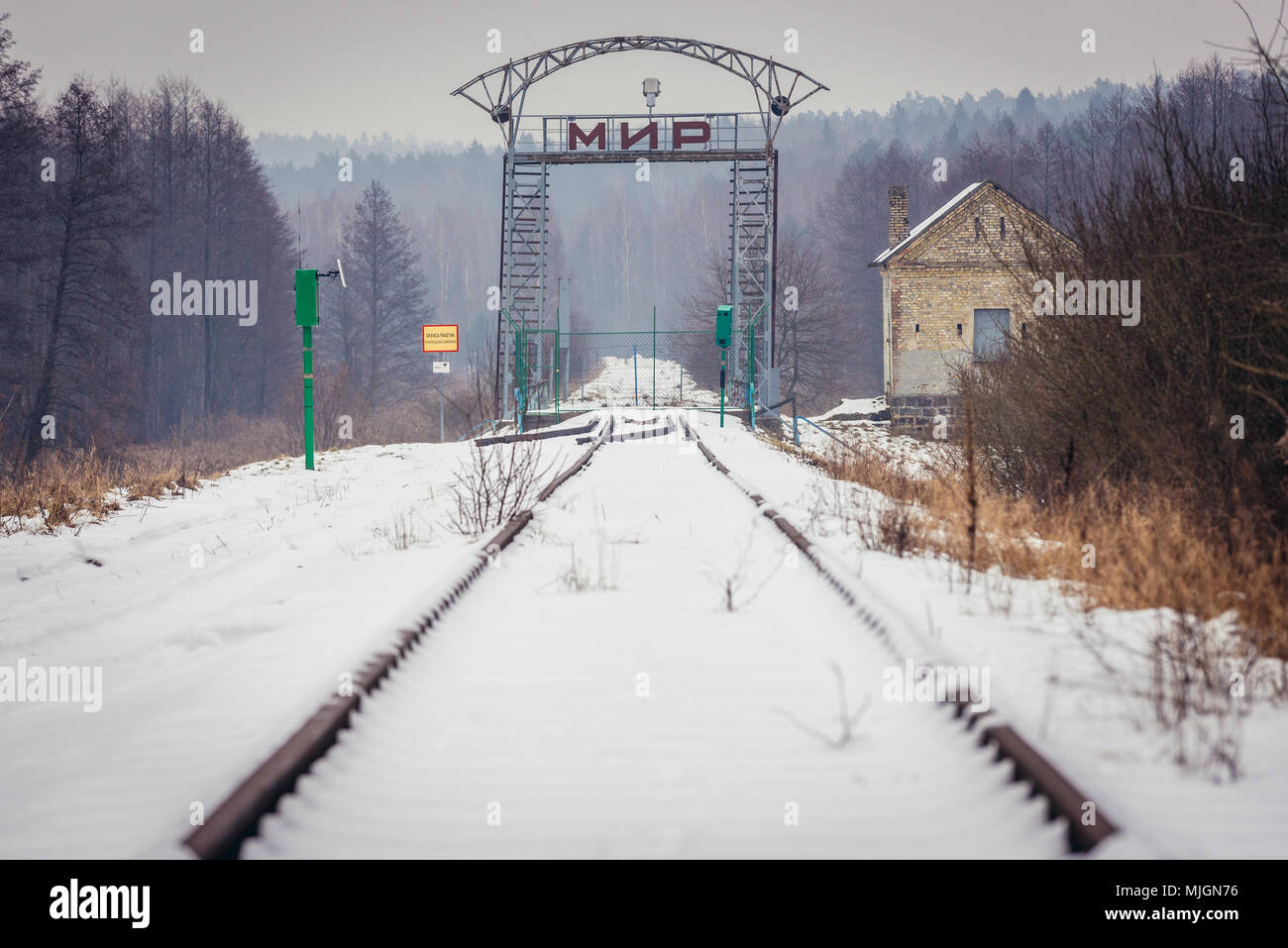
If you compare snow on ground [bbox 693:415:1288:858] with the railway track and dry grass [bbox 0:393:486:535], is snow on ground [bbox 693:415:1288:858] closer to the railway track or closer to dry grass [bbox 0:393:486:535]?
the railway track

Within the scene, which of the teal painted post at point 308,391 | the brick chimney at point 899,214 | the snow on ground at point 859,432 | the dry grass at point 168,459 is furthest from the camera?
the brick chimney at point 899,214

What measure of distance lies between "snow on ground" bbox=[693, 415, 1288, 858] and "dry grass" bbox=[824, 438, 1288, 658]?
0.63 feet

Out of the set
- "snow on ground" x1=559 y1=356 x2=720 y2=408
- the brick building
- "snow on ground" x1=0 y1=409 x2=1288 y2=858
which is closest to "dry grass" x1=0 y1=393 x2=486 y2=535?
"snow on ground" x1=0 y1=409 x2=1288 y2=858

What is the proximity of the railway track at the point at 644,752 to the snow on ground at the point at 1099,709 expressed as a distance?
174 millimetres

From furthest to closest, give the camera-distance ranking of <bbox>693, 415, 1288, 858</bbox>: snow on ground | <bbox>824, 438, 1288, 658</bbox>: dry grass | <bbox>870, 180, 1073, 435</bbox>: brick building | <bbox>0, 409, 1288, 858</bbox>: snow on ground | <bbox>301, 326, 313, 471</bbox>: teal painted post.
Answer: <bbox>870, 180, 1073, 435</bbox>: brick building, <bbox>301, 326, 313, 471</bbox>: teal painted post, <bbox>824, 438, 1288, 658</bbox>: dry grass, <bbox>0, 409, 1288, 858</bbox>: snow on ground, <bbox>693, 415, 1288, 858</bbox>: snow on ground

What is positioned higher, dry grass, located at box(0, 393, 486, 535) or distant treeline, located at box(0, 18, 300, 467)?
distant treeline, located at box(0, 18, 300, 467)

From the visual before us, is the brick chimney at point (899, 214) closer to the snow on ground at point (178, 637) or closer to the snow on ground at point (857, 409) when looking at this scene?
the snow on ground at point (857, 409)

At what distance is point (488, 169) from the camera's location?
636ft

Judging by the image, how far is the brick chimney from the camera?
3803cm

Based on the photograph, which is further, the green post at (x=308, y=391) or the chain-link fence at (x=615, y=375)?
the chain-link fence at (x=615, y=375)

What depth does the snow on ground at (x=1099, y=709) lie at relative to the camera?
265 cm

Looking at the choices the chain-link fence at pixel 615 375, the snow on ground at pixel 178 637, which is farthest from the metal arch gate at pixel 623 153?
the snow on ground at pixel 178 637

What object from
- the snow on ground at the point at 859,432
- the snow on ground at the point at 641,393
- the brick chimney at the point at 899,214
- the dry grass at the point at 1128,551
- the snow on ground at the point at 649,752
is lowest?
the snow on ground at the point at 649,752

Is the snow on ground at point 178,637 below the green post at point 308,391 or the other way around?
below
